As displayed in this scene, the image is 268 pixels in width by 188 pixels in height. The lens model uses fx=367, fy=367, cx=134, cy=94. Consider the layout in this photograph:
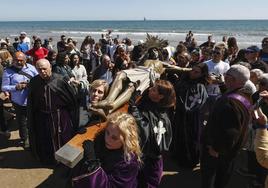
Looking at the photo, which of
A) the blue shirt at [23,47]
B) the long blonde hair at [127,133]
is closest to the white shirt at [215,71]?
the long blonde hair at [127,133]

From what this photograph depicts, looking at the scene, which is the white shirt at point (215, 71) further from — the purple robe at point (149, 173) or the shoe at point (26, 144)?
the shoe at point (26, 144)

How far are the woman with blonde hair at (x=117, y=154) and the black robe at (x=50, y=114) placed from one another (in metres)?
2.81

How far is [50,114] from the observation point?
5.94 meters

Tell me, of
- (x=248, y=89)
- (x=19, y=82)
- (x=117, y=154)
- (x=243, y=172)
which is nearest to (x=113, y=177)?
(x=117, y=154)

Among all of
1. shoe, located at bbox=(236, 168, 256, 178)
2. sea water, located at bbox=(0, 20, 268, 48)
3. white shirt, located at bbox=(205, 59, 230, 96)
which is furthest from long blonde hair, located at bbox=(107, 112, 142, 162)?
sea water, located at bbox=(0, 20, 268, 48)

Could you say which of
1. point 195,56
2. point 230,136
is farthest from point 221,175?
point 195,56

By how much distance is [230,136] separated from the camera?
3.92 m

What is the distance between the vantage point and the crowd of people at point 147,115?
3.04m

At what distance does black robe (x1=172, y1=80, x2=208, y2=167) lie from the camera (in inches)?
225

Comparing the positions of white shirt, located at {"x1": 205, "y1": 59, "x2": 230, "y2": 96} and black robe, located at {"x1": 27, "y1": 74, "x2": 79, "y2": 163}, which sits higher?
white shirt, located at {"x1": 205, "y1": 59, "x2": 230, "y2": 96}

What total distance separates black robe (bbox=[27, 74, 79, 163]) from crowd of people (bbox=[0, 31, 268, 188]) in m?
0.02

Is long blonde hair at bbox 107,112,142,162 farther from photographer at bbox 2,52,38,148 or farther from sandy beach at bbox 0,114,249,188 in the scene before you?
photographer at bbox 2,52,38,148

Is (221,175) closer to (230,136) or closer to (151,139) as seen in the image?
(230,136)

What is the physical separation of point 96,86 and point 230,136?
1.56 m
